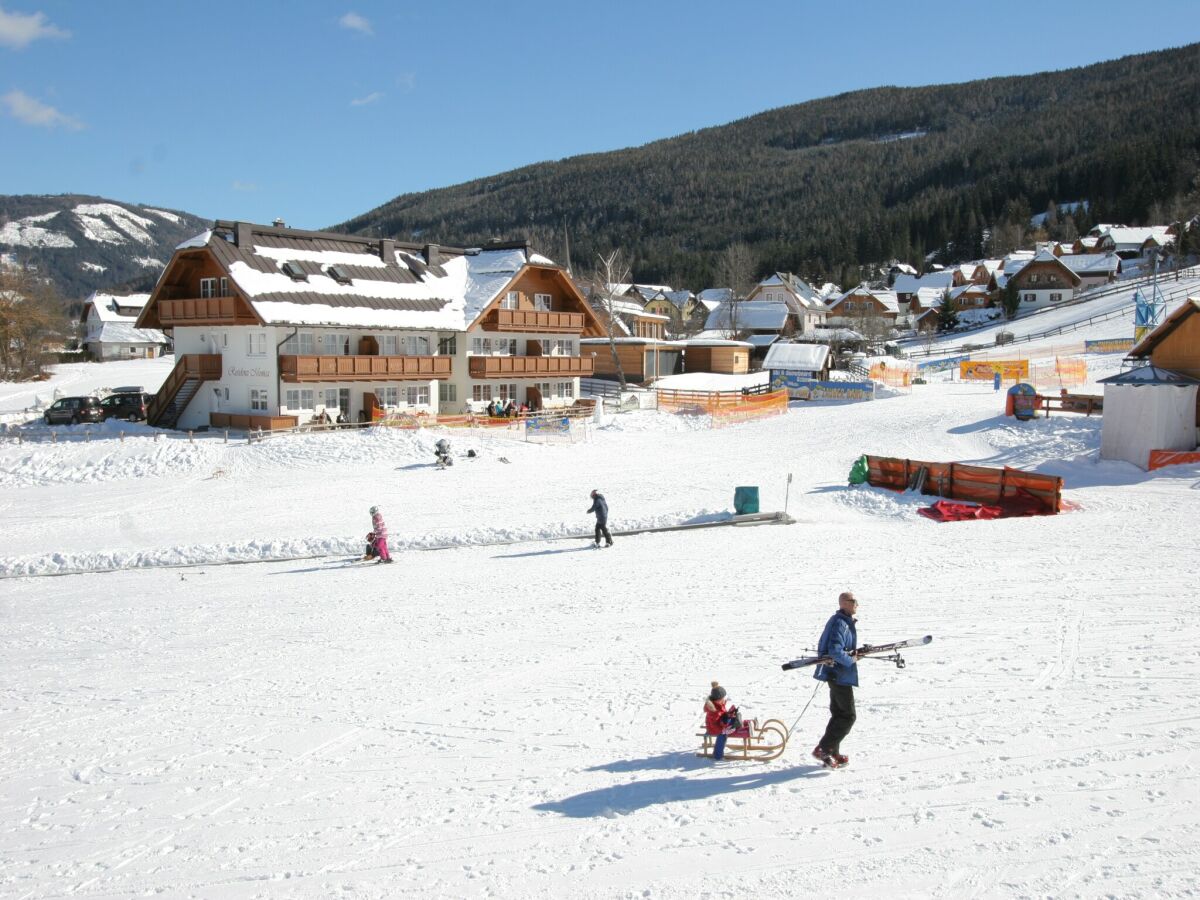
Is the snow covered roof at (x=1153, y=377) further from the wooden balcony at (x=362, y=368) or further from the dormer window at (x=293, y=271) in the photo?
the dormer window at (x=293, y=271)

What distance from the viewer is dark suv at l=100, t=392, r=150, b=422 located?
38.8 m

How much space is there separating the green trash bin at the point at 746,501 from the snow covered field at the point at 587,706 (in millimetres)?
868

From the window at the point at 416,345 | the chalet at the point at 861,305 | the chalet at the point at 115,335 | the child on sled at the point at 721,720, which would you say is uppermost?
the chalet at the point at 861,305

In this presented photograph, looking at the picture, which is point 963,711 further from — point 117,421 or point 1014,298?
point 1014,298

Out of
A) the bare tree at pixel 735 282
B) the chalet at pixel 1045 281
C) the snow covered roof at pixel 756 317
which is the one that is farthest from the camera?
the chalet at pixel 1045 281

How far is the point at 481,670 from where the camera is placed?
1255 cm

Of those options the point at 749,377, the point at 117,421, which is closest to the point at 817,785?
the point at 117,421

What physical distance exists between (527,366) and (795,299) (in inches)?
2314

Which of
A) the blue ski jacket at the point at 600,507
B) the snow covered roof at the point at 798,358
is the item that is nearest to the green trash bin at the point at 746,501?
the blue ski jacket at the point at 600,507

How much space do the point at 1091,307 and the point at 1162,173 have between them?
72.2 metres

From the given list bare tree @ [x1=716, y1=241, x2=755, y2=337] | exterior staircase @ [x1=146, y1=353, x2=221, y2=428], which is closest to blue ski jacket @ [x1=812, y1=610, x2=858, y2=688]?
exterior staircase @ [x1=146, y1=353, x2=221, y2=428]

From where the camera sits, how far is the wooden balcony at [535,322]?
4338 centimetres

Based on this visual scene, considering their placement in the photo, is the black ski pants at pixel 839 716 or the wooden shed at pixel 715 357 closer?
the black ski pants at pixel 839 716

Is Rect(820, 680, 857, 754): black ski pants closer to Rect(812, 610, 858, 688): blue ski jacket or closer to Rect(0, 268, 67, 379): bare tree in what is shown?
Rect(812, 610, 858, 688): blue ski jacket
